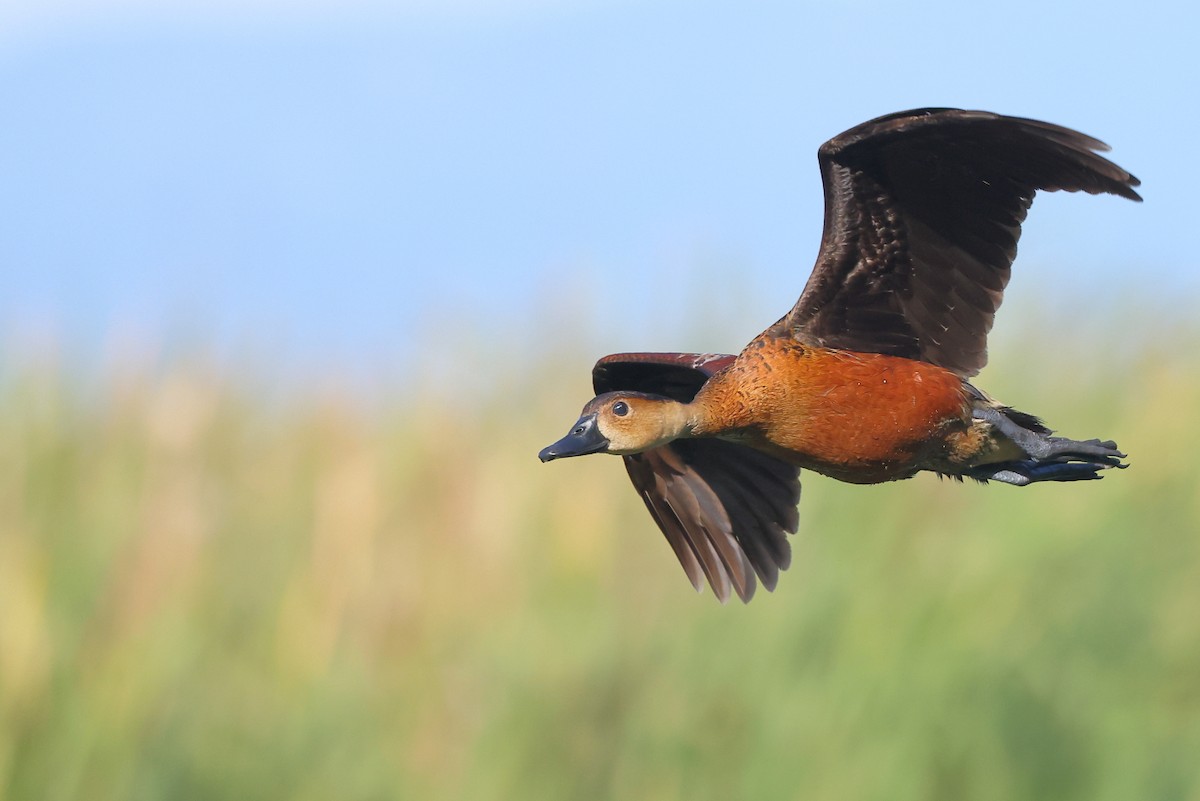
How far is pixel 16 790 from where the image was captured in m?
7.14

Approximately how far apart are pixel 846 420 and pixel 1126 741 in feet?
12.0

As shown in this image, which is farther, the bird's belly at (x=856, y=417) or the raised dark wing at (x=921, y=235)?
the raised dark wing at (x=921, y=235)

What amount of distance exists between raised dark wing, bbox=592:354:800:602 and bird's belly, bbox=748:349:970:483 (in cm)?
133

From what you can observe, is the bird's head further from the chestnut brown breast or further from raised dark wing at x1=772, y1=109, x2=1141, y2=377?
raised dark wing at x1=772, y1=109, x2=1141, y2=377

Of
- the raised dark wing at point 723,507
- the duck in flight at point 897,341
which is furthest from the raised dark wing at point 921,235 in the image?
the raised dark wing at point 723,507

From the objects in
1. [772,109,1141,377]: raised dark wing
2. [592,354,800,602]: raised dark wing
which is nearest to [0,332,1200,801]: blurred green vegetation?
[592,354,800,602]: raised dark wing

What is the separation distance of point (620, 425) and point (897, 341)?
1.08 meters

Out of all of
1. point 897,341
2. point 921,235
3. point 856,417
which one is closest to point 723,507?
point 897,341

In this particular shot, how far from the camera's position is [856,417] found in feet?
17.2

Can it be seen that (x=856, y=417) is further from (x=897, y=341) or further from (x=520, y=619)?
(x=520, y=619)

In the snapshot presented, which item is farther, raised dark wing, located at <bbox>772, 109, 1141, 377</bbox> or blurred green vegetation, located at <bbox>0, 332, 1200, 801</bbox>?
blurred green vegetation, located at <bbox>0, 332, 1200, 801</bbox>

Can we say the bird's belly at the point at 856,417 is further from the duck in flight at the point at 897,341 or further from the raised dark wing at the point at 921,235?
the raised dark wing at the point at 921,235

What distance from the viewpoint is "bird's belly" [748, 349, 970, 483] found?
5.23 m

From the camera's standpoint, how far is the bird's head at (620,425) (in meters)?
5.21
